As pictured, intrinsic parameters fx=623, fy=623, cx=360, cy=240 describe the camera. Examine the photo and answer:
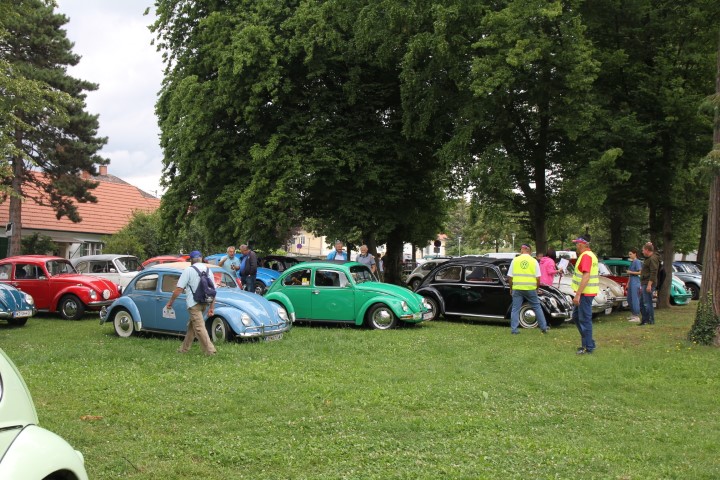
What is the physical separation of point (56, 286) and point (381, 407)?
510 inches

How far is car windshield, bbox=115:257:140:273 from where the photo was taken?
19.1 meters

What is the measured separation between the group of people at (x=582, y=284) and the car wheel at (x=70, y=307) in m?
11.1

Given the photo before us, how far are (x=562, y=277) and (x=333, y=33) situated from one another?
1115 cm

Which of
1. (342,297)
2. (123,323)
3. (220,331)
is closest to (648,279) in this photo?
(342,297)

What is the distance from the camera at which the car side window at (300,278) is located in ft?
47.0

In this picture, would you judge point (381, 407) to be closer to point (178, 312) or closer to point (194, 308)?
point (194, 308)

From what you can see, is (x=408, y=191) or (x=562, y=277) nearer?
(x=562, y=277)

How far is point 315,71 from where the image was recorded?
73.4 feet

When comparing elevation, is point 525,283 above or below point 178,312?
above

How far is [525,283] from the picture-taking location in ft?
42.9

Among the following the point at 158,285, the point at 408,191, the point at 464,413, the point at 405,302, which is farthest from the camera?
the point at 408,191

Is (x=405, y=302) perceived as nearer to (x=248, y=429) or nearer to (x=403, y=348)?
(x=403, y=348)

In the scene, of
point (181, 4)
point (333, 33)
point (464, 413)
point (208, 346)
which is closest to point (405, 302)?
point (208, 346)

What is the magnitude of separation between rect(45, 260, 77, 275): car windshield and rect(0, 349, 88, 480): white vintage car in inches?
619
